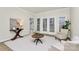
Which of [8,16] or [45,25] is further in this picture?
→ [45,25]

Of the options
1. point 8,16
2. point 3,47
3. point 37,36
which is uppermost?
point 8,16

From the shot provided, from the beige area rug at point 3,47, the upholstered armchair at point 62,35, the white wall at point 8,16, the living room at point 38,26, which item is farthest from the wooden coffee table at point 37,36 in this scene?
the beige area rug at point 3,47

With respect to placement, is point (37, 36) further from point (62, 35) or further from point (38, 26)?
point (62, 35)

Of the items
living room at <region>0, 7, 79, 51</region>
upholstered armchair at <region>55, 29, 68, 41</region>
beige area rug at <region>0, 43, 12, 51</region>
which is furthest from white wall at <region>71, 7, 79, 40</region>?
beige area rug at <region>0, 43, 12, 51</region>

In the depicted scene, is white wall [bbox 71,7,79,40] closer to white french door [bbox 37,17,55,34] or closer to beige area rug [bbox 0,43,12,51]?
white french door [bbox 37,17,55,34]

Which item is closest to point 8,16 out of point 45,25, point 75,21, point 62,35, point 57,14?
point 45,25

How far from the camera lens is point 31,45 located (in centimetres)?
193

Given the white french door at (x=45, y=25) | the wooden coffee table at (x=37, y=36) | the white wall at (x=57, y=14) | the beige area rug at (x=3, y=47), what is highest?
the white wall at (x=57, y=14)

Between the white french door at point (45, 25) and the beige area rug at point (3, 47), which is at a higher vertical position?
the white french door at point (45, 25)

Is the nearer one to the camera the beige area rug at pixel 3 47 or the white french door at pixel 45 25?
the beige area rug at pixel 3 47

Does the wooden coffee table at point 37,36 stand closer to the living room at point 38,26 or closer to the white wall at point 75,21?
the living room at point 38,26
